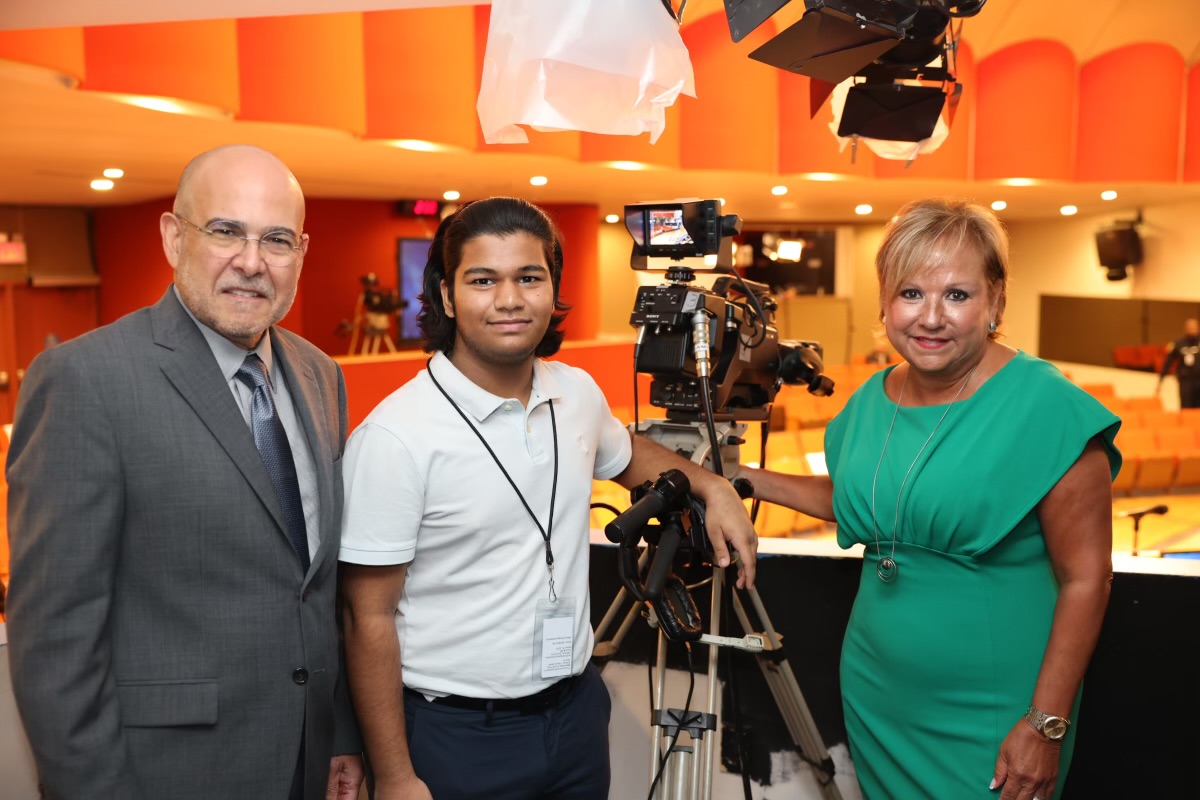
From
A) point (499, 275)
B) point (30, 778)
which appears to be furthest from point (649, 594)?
point (30, 778)

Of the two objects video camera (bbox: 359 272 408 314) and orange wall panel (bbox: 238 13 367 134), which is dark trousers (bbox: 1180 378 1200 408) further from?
orange wall panel (bbox: 238 13 367 134)

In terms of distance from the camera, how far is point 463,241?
4.81ft

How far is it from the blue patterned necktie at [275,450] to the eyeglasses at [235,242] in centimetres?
16

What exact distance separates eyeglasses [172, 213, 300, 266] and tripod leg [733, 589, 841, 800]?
1087mm

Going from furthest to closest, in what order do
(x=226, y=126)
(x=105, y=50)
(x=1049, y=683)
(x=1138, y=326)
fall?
(x=1138, y=326) → (x=226, y=126) → (x=105, y=50) → (x=1049, y=683)

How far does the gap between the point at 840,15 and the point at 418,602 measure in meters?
1.24

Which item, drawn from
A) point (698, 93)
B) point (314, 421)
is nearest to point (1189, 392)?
point (698, 93)

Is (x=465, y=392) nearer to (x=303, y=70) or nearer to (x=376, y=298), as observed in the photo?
(x=303, y=70)

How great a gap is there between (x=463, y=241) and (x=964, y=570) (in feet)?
3.31

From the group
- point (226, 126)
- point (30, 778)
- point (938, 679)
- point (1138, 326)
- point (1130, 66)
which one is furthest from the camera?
point (1138, 326)

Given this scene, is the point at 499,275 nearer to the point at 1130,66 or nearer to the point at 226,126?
the point at 226,126

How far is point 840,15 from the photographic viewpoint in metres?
1.68

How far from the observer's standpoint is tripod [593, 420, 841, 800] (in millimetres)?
1706

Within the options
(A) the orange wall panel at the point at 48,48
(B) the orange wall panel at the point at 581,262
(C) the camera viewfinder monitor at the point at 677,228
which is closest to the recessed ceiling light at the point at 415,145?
(A) the orange wall panel at the point at 48,48
